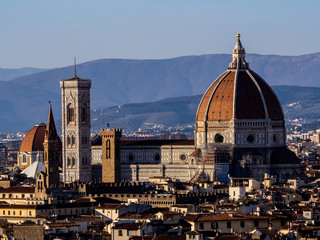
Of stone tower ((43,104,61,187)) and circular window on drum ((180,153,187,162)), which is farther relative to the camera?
circular window on drum ((180,153,187,162))

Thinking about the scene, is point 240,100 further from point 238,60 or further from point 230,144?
point 238,60

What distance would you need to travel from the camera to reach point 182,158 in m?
142

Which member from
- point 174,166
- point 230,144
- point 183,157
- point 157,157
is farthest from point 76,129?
point 230,144

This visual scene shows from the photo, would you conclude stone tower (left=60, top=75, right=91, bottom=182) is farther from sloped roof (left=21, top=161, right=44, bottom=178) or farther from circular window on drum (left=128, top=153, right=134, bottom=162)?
circular window on drum (left=128, top=153, right=134, bottom=162)

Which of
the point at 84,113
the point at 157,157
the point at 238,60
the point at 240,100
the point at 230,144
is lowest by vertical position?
the point at 157,157

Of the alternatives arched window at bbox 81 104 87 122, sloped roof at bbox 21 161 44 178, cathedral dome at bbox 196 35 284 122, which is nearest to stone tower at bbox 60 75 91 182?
arched window at bbox 81 104 87 122

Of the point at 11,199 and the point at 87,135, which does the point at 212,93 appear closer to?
the point at 87,135

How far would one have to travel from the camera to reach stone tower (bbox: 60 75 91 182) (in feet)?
467

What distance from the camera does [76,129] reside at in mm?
143000

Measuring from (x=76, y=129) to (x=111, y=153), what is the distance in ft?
16.0

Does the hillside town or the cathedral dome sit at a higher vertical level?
the cathedral dome

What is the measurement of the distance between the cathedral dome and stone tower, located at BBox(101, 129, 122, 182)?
8.56 m

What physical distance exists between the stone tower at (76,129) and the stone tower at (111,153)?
2659mm

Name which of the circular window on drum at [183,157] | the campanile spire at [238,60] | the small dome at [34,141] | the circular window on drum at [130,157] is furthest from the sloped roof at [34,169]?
the campanile spire at [238,60]
